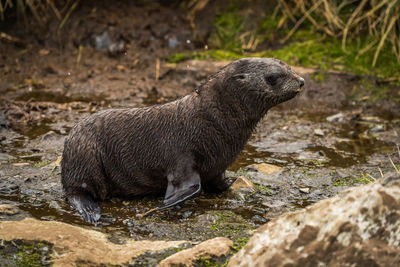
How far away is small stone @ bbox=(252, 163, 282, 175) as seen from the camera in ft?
18.8

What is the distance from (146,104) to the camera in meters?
8.12

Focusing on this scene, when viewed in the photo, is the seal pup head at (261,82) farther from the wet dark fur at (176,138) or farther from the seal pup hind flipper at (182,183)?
the seal pup hind flipper at (182,183)

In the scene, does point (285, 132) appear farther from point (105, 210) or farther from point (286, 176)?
point (105, 210)

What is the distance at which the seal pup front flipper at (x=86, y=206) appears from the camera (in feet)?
14.5

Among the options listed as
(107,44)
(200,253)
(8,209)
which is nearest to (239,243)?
(200,253)

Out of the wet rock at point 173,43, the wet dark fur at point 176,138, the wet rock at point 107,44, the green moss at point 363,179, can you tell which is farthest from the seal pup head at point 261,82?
the wet rock at point 107,44

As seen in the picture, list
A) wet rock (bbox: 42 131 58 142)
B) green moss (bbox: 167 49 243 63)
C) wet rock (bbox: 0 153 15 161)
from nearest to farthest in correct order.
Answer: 1. wet rock (bbox: 0 153 15 161)
2. wet rock (bbox: 42 131 58 142)
3. green moss (bbox: 167 49 243 63)

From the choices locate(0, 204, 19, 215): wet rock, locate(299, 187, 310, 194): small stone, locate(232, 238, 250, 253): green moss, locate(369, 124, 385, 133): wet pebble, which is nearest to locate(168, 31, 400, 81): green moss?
locate(369, 124, 385, 133): wet pebble

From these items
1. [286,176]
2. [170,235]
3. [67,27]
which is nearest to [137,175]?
[170,235]

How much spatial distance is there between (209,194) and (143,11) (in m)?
5.98

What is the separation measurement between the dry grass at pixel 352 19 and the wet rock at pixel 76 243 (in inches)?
231

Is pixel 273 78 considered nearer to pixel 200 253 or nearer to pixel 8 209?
pixel 200 253

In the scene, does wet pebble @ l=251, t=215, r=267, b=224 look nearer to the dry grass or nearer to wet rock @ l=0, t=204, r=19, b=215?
wet rock @ l=0, t=204, r=19, b=215

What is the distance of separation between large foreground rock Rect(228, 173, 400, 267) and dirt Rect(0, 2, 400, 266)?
102 centimetres
